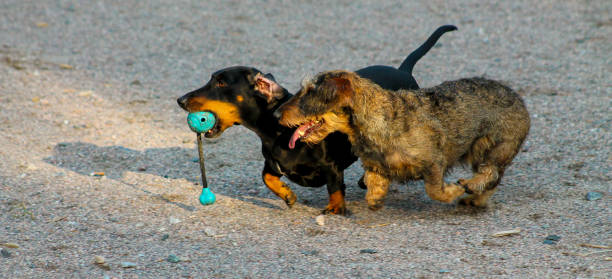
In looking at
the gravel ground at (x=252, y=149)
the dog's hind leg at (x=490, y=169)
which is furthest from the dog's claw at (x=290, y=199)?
the dog's hind leg at (x=490, y=169)

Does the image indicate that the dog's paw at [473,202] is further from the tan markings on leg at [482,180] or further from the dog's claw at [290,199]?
the dog's claw at [290,199]

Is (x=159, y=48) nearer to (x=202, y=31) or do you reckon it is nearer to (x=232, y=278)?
(x=202, y=31)

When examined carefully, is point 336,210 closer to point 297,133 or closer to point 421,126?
point 297,133

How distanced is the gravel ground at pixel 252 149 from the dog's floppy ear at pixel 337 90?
1.09 meters

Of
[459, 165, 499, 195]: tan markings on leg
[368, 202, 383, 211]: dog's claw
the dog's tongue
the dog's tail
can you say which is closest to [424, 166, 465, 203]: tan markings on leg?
[459, 165, 499, 195]: tan markings on leg

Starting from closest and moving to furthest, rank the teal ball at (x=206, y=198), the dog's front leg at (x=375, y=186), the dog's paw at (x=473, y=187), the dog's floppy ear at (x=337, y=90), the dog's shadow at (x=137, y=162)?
1. the dog's floppy ear at (x=337, y=90)
2. the dog's front leg at (x=375, y=186)
3. the dog's paw at (x=473, y=187)
4. the teal ball at (x=206, y=198)
5. the dog's shadow at (x=137, y=162)

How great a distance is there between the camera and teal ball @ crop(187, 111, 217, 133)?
5.55 m

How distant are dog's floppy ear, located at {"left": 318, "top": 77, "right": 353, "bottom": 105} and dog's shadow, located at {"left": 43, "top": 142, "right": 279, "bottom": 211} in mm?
1784

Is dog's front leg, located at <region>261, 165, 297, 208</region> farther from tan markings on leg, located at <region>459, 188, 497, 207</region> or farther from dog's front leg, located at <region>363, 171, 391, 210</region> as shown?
tan markings on leg, located at <region>459, 188, 497, 207</region>

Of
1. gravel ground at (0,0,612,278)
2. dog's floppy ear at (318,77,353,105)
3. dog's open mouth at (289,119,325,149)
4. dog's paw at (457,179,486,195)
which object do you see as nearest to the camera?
gravel ground at (0,0,612,278)

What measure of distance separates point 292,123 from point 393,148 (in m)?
0.79

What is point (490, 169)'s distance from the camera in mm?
5598

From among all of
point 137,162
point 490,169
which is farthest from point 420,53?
point 137,162

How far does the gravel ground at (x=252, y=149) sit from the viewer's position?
481cm
